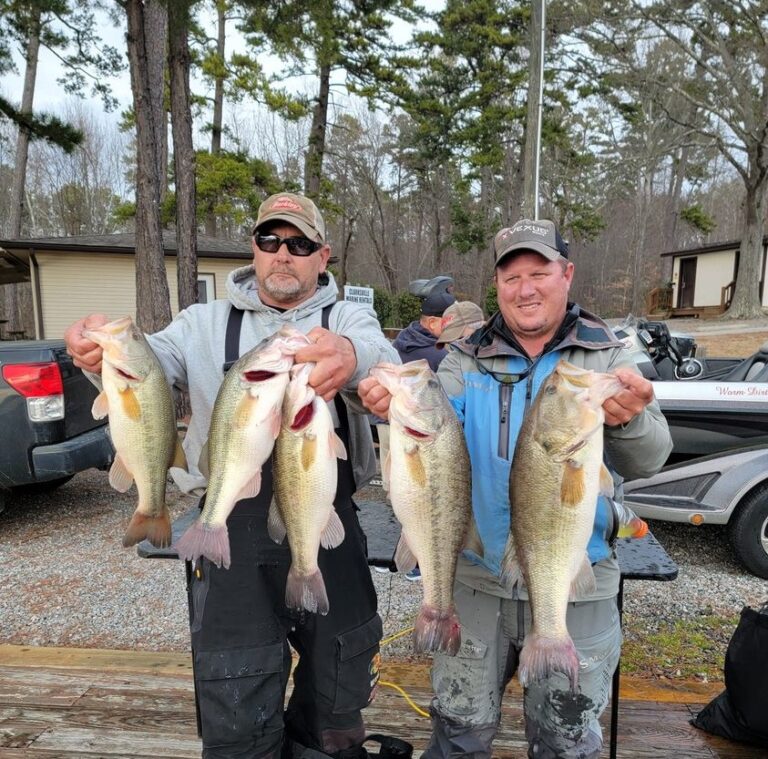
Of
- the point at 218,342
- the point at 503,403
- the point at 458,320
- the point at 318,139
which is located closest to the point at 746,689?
the point at 503,403

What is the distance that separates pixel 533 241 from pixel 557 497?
100cm

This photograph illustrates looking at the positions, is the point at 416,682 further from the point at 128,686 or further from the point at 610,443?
the point at 610,443

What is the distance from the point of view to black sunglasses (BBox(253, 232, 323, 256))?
2438mm

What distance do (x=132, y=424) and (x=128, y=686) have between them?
77.6 inches

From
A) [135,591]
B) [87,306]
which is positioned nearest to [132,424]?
[135,591]

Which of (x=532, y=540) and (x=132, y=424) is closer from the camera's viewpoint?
(x=532, y=540)

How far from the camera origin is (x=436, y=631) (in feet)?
6.50

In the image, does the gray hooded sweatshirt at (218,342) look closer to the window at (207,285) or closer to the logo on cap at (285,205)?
the logo on cap at (285,205)

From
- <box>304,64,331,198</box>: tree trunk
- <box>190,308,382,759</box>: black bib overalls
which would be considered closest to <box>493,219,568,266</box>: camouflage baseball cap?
<box>190,308,382,759</box>: black bib overalls

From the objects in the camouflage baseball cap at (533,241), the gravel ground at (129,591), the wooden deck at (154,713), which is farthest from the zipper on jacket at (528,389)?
the gravel ground at (129,591)

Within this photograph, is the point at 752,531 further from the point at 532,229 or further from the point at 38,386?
the point at 38,386

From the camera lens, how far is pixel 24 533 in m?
5.91

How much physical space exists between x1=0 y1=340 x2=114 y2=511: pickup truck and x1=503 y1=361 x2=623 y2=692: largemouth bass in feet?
15.5

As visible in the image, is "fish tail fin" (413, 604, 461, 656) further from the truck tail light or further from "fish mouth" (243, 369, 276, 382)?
the truck tail light
